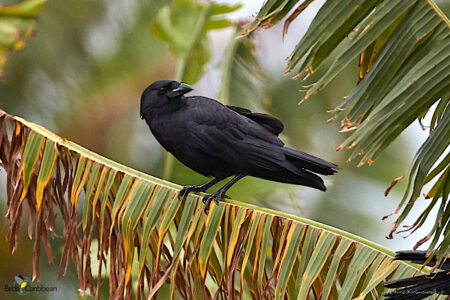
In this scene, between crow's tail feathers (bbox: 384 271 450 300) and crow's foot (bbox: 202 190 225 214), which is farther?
Answer: crow's foot (bbox: 202 190 225 214)

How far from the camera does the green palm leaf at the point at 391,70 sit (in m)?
2.37

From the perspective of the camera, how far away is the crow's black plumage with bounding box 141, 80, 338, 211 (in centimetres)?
338

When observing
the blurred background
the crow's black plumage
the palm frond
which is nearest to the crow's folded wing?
the crow's black plumage

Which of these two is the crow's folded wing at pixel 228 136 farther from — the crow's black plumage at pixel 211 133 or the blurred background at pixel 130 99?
the blurred background at pixel 130 99

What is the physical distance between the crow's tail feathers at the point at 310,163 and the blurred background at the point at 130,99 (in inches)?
165

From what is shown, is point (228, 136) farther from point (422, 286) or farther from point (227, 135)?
point (422, 286)

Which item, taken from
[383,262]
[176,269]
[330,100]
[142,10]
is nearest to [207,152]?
[176,269]

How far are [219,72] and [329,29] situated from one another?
471 cm

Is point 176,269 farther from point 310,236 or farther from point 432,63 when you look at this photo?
point 432,63

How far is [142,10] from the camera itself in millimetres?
8031

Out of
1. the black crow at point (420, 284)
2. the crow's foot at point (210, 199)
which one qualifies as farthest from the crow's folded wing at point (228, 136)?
the black crow at point (420, 284)

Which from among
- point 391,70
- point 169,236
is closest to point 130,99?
point 169,236

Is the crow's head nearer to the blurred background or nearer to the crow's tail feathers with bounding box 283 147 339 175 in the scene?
the crow's tail feathers with bounding box 283 147 339 175

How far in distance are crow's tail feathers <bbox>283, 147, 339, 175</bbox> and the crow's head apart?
65cm
